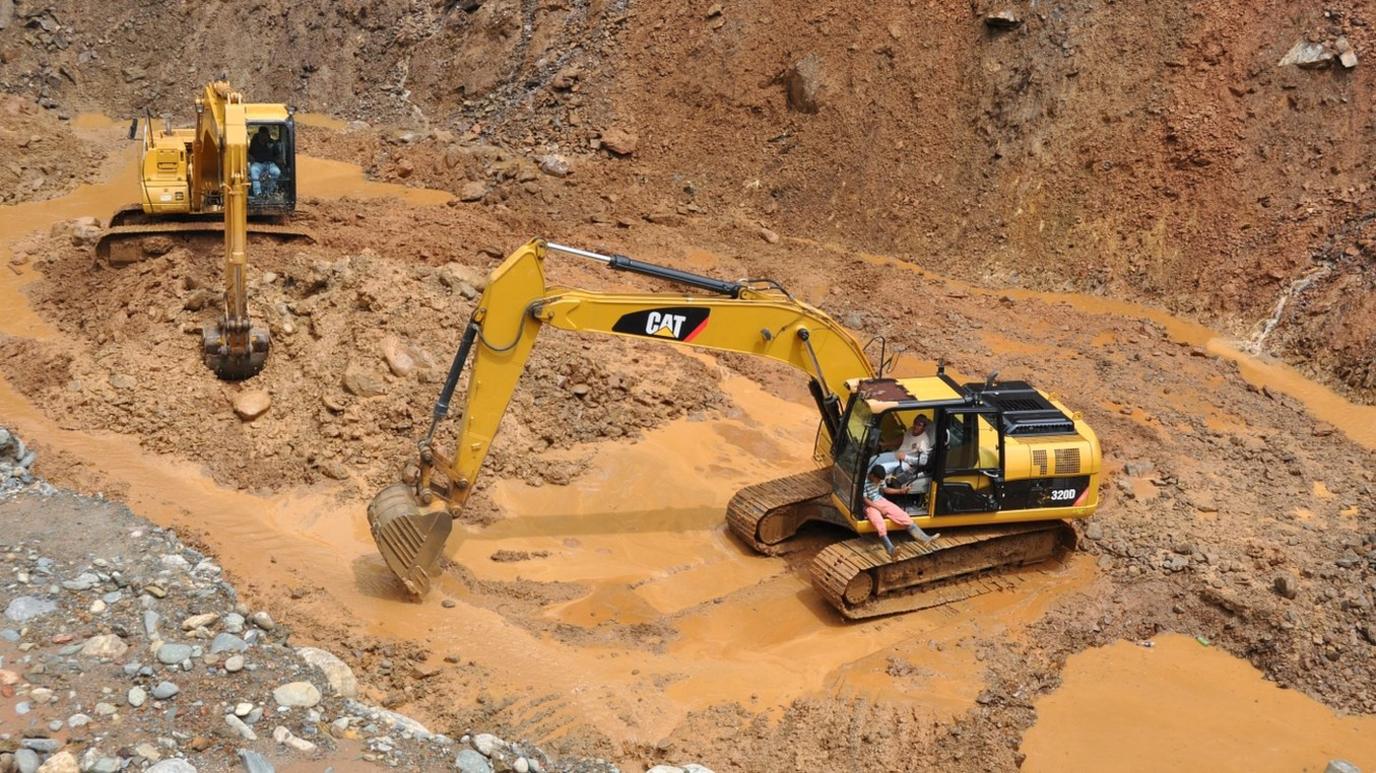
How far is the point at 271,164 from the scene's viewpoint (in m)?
15.0

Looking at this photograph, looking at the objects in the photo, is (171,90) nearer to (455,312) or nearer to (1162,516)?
(455,312)

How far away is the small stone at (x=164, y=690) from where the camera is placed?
22.8 ft

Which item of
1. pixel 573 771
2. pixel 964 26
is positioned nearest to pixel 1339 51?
pixel 964 26

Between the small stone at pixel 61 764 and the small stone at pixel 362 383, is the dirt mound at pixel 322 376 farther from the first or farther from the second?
the small stone at pixel 61 764

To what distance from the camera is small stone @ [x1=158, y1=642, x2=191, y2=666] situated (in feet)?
23.9

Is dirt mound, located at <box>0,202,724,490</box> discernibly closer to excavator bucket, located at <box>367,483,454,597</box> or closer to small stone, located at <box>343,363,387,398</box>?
small stone, located at <box>343,363,387,398</box>

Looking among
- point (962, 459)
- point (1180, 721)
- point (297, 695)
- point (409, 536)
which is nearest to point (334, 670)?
point (297, 695)

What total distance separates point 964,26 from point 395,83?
12.2m

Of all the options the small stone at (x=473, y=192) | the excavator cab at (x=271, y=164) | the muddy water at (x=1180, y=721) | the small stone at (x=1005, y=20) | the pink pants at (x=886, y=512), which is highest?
the small stone at (x=1005, y=20)

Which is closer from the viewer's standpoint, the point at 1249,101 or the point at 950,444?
the point at 950,444

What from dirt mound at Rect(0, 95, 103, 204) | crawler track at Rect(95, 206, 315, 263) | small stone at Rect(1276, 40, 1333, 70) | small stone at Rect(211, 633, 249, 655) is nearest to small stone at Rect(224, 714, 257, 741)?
small stone at Rect(211, 633, 249, 655)

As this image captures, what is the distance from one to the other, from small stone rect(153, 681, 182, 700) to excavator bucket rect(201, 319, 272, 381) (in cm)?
540

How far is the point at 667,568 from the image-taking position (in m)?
10.4

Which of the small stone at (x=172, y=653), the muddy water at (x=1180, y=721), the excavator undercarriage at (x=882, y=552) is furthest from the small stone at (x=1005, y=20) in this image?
the small stone at (x=172, y=653)
